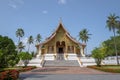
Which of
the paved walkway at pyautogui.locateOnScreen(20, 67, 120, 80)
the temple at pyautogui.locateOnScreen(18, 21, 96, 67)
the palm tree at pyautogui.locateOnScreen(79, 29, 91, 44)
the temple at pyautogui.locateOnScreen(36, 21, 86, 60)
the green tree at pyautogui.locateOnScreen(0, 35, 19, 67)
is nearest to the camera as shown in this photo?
the paved walkway at pyautogui.locateOnScreen(20, 67, 120, 80)

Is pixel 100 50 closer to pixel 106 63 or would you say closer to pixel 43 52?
pixel 106 63

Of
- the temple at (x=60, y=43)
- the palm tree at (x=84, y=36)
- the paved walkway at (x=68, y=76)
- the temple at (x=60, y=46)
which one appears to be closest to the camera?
the paved walkway at (x=68, y=76)

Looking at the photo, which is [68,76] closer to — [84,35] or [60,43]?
[60,43]

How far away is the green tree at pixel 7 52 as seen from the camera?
17.8m

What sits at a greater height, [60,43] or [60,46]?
[60,43]

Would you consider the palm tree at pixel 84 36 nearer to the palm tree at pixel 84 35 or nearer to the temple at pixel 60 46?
the palm tree at pixel 84 35

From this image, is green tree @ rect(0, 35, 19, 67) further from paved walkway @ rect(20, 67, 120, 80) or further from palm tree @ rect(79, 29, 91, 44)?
palm tree @ rect(79, 29, 91, 44)

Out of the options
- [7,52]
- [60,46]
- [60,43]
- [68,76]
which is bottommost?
[68,76]

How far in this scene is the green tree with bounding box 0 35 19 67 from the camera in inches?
699

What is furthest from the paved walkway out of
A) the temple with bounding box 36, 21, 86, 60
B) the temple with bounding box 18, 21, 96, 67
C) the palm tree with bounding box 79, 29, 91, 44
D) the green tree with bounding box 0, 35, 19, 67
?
the palm tree with bounding box 79, 29, 91, 44

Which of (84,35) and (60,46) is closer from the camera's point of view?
(60,46)

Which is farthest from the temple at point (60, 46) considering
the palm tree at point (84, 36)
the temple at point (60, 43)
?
the palm tree at point (84, 36)

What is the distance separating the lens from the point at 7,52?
59.1 feet

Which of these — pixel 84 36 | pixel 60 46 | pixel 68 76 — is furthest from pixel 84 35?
pixel 68 76
